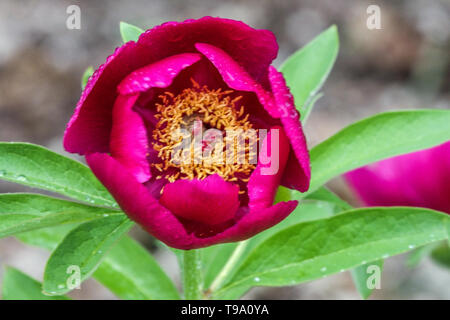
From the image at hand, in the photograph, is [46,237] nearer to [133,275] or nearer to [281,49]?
[133,275]

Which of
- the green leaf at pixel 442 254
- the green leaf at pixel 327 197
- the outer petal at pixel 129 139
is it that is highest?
the outer petal at pixel 129 139

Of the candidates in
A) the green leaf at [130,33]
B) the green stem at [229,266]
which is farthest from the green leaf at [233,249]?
the green leaf at [130,33]

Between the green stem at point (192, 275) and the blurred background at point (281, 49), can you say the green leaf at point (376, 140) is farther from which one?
the blurred background at point (281, 49)

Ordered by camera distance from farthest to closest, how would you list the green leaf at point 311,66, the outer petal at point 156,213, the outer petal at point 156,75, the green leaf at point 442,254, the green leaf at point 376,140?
1. the green leaf at point 442,254
2. the green leaf at point 311,66
3. the green leaf at point 376,140
4. the outer petal at point 156,75
5. the outer petal at point 156,213

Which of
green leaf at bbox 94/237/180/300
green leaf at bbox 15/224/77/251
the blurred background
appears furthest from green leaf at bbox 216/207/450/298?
the blurred background

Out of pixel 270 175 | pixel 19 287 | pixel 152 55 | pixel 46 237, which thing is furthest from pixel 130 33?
pixel 19 287

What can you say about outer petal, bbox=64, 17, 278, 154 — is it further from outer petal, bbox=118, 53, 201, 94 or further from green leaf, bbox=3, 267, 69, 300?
green leaf, bbox=3, 267, 69, 300
